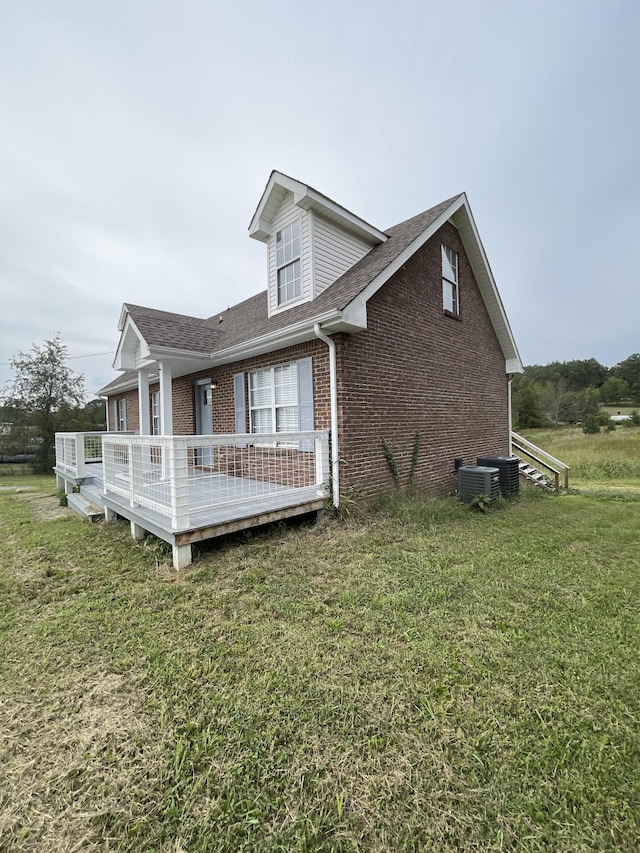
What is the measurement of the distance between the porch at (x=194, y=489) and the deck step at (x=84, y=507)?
11cm

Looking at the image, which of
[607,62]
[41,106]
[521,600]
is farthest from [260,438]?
[607,62]

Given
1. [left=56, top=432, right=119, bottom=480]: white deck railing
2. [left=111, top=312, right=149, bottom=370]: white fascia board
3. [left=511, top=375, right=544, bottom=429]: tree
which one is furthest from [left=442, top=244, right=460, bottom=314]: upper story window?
[left=511, top=375, right=544, bottom=429]: tree

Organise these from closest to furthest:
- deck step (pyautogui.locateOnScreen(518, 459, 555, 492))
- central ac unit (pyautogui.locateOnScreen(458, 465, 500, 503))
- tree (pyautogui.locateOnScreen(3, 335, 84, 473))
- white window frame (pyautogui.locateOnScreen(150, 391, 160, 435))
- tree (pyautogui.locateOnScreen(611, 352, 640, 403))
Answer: central ac unit (pyautogui.locateOnScreen(458, 465, 500, 503))
deck step (pyautogui.locateOnScreen(518, 459, 555, 492))
white window frame (pyautogui.locateOnScreen(150, 391, 160, 435))
tree (pyautogui.locateOnScreen(3, 335, 84, 473))
tree (pyautogui.locateOnScreen(611, 352, 640, 403))

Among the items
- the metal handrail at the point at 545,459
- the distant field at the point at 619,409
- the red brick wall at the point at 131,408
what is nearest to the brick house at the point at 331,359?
the metal handrail at the point at 545,459

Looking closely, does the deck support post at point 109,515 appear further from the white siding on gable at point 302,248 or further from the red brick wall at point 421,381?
the white siding on gable at point 302,248

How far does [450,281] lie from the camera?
948 cm

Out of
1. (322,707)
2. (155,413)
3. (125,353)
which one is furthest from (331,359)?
(155,413)

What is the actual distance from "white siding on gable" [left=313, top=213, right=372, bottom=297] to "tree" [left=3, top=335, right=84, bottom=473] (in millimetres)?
19561

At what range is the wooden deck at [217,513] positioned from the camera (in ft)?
14.8

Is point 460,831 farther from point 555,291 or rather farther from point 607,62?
point 555,291

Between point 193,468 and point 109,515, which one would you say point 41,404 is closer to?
point 109,515

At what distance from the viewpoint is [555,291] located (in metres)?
28.4

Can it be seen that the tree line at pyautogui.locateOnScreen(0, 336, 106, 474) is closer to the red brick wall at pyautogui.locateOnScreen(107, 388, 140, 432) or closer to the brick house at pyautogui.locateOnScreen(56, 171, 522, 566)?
the red brick wall at pyautogui.locateOnScreen(107, 388, 140, 432)

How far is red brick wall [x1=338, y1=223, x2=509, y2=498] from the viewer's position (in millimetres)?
6602
